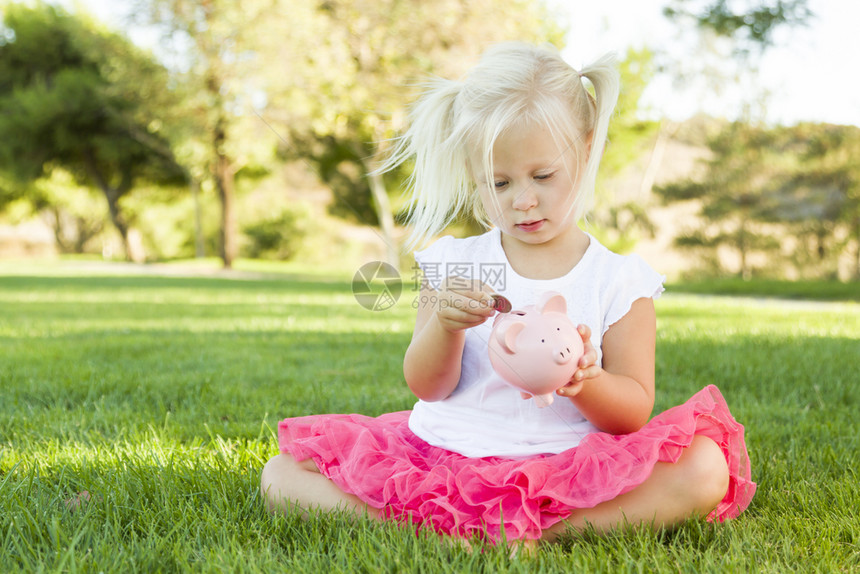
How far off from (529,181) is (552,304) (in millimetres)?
334

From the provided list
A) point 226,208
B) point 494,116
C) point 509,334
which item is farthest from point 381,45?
point 509,334

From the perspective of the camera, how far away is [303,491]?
178 cm

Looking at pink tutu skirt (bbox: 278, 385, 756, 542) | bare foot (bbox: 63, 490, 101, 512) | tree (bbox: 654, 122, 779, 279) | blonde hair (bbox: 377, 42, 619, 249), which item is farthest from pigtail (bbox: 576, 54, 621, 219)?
tree (bbox: 654, 122, 779, 279)

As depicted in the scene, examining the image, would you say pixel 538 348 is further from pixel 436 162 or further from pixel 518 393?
pixel 436 162

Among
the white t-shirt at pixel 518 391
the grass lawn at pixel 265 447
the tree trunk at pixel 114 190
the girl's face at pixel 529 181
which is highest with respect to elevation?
the tree trunk at pixel 114 190

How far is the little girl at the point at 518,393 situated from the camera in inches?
64.6

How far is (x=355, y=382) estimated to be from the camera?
141 inches

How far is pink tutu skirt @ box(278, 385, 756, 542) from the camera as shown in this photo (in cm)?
161

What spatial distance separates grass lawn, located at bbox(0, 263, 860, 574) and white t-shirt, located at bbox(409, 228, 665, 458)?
0.96 feet

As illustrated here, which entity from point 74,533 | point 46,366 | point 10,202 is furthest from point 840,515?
point 10,202

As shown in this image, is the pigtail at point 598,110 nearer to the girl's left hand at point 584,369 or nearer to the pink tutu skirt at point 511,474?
the girl's left hand at point 584,369

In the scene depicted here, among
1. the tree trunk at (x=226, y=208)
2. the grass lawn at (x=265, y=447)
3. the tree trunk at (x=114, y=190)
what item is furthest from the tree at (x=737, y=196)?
the tree trunk at (x=114, y=190)

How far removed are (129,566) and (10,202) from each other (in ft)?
109

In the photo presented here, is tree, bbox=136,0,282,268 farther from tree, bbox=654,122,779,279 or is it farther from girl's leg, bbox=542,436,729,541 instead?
girl's leg, bbox=542,436,729,541
